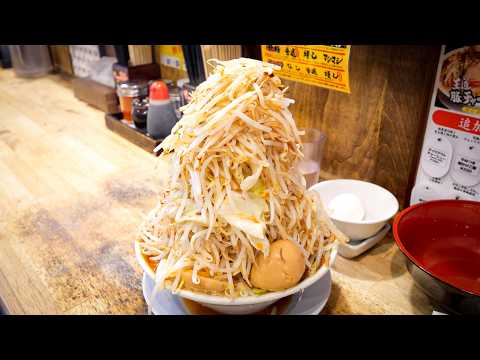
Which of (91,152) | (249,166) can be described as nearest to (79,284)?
(249,166)

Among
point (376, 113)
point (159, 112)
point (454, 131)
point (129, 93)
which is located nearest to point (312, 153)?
point (376, 113)

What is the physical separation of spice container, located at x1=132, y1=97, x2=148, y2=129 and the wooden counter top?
141mm

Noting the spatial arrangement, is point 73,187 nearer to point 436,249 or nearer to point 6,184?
point 6,184

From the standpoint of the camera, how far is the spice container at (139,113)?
222 centimetres

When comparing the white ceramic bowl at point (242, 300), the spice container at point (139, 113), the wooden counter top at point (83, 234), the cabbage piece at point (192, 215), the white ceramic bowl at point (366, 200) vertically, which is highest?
the cabbage piece at point (192, 215)

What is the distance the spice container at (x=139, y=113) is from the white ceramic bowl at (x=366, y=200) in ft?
3.99

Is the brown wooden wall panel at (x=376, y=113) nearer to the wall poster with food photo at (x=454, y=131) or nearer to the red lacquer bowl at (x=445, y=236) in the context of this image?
the wall poster with food photo at (x=454, y=131)

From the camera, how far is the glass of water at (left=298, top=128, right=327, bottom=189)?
154 centimetres

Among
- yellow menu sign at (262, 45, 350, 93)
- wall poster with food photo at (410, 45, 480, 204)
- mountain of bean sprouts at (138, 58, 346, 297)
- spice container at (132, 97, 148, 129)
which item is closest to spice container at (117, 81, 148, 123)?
spice container at (132, 97, 148, 129)

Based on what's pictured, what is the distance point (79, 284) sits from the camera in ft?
3.82

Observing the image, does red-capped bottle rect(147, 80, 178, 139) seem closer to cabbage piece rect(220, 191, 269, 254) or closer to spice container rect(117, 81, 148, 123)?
spice container rect(117, 81, 148, 123)

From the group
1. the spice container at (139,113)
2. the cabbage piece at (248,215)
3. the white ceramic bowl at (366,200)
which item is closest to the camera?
the cabbage piece at (248,215)

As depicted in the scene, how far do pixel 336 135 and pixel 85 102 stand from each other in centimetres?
200

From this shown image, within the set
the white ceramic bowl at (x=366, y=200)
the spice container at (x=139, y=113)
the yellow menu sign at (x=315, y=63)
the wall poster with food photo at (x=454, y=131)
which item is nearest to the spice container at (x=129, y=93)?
the spice container at (x=139, y=113)
